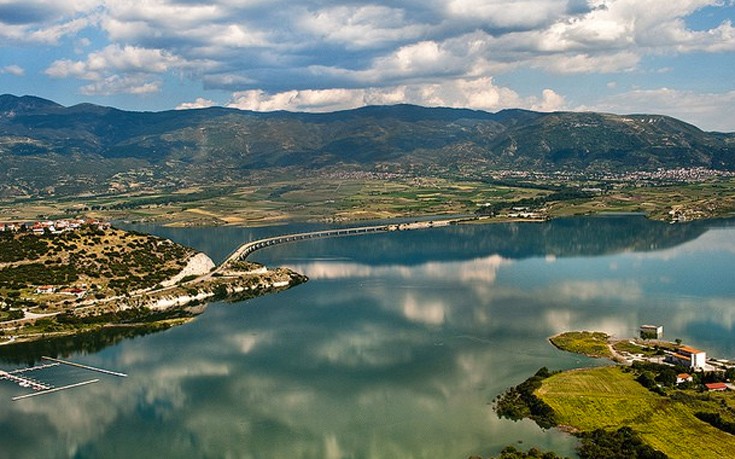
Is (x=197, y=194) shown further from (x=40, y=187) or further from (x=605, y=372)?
(x=605, y=372)

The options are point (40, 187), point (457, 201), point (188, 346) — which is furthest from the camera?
point (40, 187)

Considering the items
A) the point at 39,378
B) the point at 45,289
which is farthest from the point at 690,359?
the point at 45,289

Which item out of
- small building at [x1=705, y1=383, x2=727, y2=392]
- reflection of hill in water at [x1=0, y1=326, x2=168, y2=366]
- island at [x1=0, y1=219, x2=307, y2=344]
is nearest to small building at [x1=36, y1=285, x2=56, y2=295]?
island at [x1=0, y1=219, x2=307, y2=344]

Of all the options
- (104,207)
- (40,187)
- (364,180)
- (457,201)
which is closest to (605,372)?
(457,201)

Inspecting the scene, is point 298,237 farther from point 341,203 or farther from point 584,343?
point 584,343

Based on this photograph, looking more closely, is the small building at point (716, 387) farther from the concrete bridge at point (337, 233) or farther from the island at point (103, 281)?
the concrete bridge at point (337, 233)

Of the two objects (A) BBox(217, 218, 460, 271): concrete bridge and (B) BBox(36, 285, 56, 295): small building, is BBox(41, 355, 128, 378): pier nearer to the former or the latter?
(B) BBox(36, 285, 56, 295): small building
